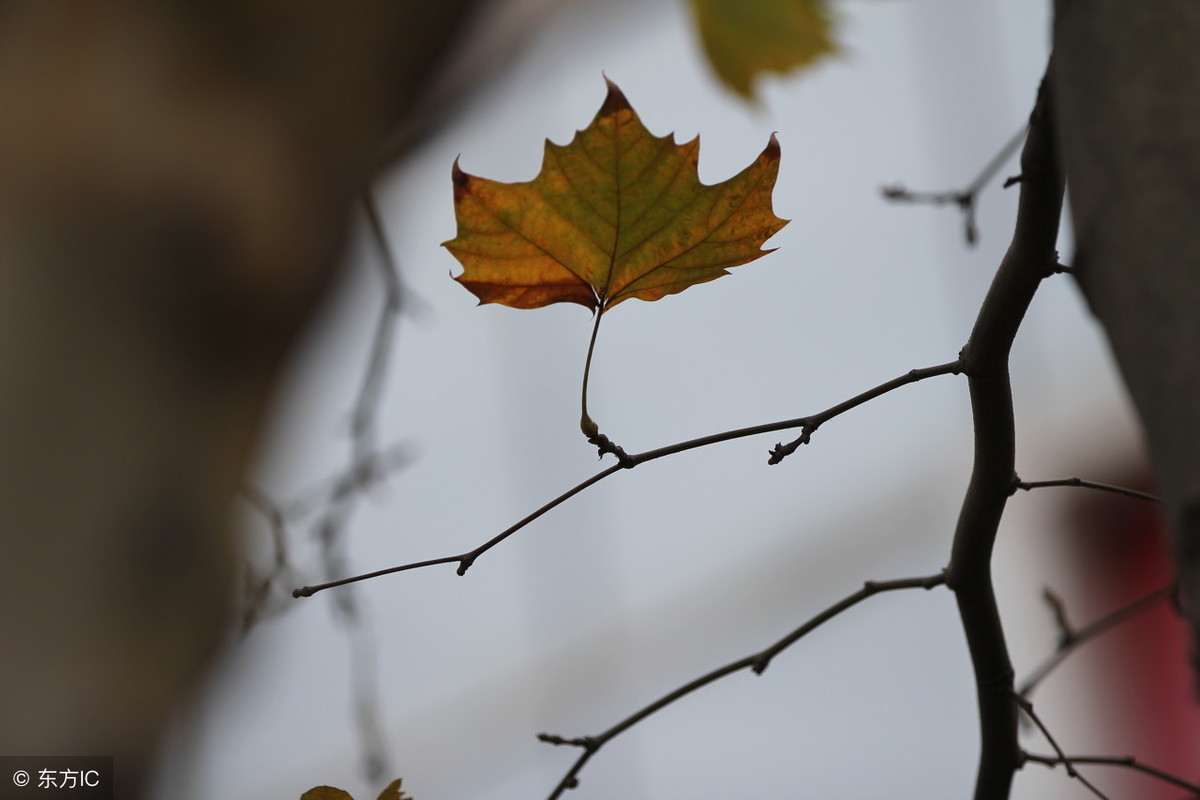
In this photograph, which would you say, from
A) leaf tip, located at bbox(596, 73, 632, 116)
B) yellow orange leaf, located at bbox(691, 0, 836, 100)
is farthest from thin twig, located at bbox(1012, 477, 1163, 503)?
yellow orange leaf, located at bbox(691, 0, 836, 100)

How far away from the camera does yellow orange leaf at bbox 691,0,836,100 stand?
474 millimetres

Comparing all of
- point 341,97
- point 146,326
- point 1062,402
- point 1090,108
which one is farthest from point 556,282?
point 1062,402

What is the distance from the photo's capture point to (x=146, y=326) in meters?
1.14

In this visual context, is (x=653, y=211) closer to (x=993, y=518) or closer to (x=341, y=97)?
(x=993, y=518)

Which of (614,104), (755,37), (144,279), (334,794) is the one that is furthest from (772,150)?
(144,279)

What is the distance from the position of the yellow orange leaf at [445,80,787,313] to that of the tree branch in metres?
0.06

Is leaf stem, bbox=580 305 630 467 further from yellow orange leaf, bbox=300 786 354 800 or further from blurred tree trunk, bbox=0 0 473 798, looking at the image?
blurred tree trunk, bbox=0 0 473 798

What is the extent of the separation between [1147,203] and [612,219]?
0.13m

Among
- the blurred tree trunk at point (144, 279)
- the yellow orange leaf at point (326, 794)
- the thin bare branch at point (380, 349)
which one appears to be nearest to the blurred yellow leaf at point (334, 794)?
the yellow orange leaf at point (326, 794)

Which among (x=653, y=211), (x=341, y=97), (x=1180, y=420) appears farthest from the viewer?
(x=341, y=97)

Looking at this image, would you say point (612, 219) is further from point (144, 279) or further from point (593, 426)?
point (144, 279)

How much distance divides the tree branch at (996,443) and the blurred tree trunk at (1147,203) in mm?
34

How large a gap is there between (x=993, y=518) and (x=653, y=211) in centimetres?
10

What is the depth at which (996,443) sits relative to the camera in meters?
0.20
